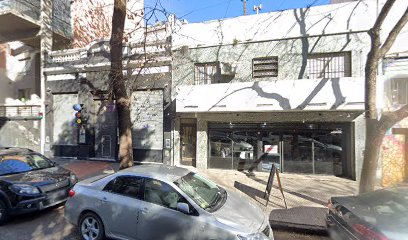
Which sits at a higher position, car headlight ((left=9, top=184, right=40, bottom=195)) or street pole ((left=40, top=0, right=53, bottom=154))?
street pole ((left=40, top=0, right=53, bottom=154))

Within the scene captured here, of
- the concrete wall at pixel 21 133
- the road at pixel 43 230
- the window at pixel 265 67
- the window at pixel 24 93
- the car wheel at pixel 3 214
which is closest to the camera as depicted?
the road at pixel 43 230

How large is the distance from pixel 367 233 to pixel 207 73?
923 centimetres

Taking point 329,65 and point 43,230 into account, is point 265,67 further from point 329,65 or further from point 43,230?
point 43,230

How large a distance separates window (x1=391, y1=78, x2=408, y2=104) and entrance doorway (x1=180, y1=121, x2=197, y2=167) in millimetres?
7770

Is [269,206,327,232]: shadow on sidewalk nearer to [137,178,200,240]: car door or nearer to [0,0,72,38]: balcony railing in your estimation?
[137,178,200,240]: car door

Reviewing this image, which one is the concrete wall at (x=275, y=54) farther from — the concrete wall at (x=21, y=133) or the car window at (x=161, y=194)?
the concrete wall at (x=21, y=133)

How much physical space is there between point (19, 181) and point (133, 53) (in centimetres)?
831

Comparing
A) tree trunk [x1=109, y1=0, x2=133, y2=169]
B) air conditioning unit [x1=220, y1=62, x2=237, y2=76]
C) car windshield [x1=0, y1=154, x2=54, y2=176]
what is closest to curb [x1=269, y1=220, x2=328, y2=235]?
tree trunk [x1=109, y1=0, x2=133, y2=169]

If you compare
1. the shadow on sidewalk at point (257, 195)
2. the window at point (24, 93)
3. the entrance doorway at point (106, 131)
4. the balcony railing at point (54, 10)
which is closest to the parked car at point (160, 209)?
the shadow on sidewalk at point (257, 195)

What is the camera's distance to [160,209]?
164 inches

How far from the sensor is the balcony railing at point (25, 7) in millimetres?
13258

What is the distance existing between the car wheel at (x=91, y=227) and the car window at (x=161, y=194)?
1.11m

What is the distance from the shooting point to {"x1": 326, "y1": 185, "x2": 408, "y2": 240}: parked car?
318 cm

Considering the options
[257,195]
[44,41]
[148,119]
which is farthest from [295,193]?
[44,41]
